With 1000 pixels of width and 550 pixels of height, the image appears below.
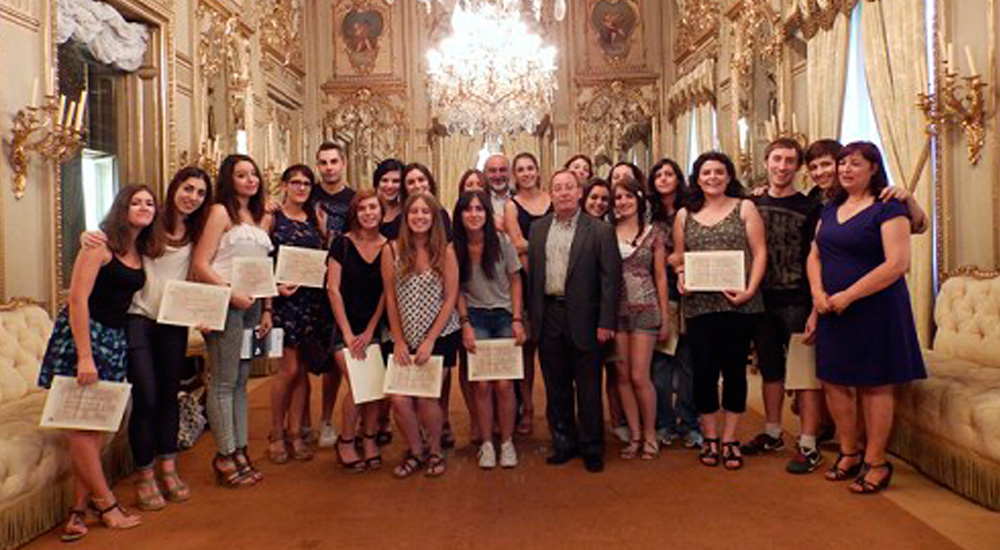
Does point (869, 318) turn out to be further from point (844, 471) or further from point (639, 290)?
point (639, 290)

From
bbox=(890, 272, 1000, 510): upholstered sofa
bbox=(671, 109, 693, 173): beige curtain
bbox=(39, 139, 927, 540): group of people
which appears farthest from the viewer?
bbox=(671, 109, 693, 173): beige curtain

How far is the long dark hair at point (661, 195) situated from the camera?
430 cm

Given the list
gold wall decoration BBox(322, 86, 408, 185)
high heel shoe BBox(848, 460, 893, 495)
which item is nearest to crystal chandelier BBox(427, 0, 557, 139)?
gold wall decoration BBox(322, 86, 408, 185)

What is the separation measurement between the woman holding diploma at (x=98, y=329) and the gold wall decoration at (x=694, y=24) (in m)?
8.05

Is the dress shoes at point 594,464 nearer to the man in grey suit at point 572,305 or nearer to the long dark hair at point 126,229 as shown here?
the man in grey suit at point 572,305

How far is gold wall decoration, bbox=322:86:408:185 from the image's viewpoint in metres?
11.6

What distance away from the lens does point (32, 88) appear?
516 centimetres

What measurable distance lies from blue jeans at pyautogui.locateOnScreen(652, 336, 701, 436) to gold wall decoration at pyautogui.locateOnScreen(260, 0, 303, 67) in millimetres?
7724

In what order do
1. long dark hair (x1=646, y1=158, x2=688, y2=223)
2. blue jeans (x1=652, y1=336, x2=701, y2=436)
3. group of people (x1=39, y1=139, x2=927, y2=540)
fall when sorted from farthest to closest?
1. blue jeans (x1=652, y1=336, x2=701, y2=436)
2. long dark hair (x1=646, y1=158, x2=688, y2=223)
3. group of people (x1=39, y1=139, x2=927, y2=540)

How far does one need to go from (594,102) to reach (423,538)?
9.44m

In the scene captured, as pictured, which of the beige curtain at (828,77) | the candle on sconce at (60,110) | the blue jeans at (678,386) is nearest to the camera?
the blue jeans at (678,386)

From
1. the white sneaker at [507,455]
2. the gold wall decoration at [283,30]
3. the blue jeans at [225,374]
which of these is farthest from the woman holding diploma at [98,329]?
the gold wall decoration at [283,30]

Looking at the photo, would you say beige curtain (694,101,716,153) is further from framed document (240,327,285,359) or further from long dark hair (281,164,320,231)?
framed document (240,327,285,359)

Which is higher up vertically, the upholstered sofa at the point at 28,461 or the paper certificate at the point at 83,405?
the paper certificate at the point at 83,405
